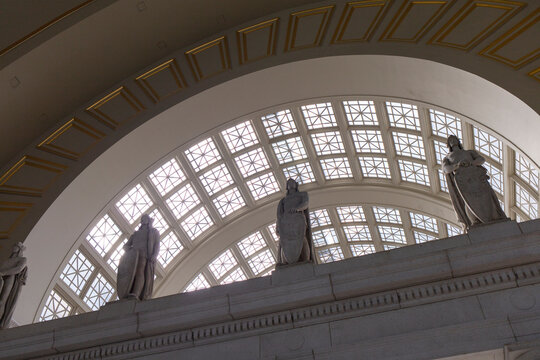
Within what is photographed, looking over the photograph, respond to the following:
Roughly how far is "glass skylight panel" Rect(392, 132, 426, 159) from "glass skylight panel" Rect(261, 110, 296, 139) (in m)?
5.08

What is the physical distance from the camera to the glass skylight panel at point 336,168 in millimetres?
27656

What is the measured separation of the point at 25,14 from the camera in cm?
1517

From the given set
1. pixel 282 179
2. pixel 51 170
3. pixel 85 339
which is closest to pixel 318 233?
pixel 282 179

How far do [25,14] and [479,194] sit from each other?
13.2 m

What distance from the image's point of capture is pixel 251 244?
31.0m

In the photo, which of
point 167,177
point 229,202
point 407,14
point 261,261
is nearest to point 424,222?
point 261,261

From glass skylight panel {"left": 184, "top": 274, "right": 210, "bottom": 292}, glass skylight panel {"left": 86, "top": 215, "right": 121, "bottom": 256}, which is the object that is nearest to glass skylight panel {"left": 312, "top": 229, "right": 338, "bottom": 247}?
glass skylight panel {"left": 184, "top": 274, "right": 210, "bottom": 292}

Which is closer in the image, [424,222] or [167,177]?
[167,177]

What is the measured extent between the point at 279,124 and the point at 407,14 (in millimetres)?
10561

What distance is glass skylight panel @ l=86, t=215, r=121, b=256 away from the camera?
23.8 metres

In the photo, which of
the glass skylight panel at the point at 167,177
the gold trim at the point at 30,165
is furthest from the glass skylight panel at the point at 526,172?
the gold trim at the point at 30,165

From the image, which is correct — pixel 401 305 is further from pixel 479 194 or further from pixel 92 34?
pixel 92 34

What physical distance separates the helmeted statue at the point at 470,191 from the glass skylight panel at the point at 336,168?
17363mm

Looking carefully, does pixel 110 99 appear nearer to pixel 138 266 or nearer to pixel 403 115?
pixel 138 266
